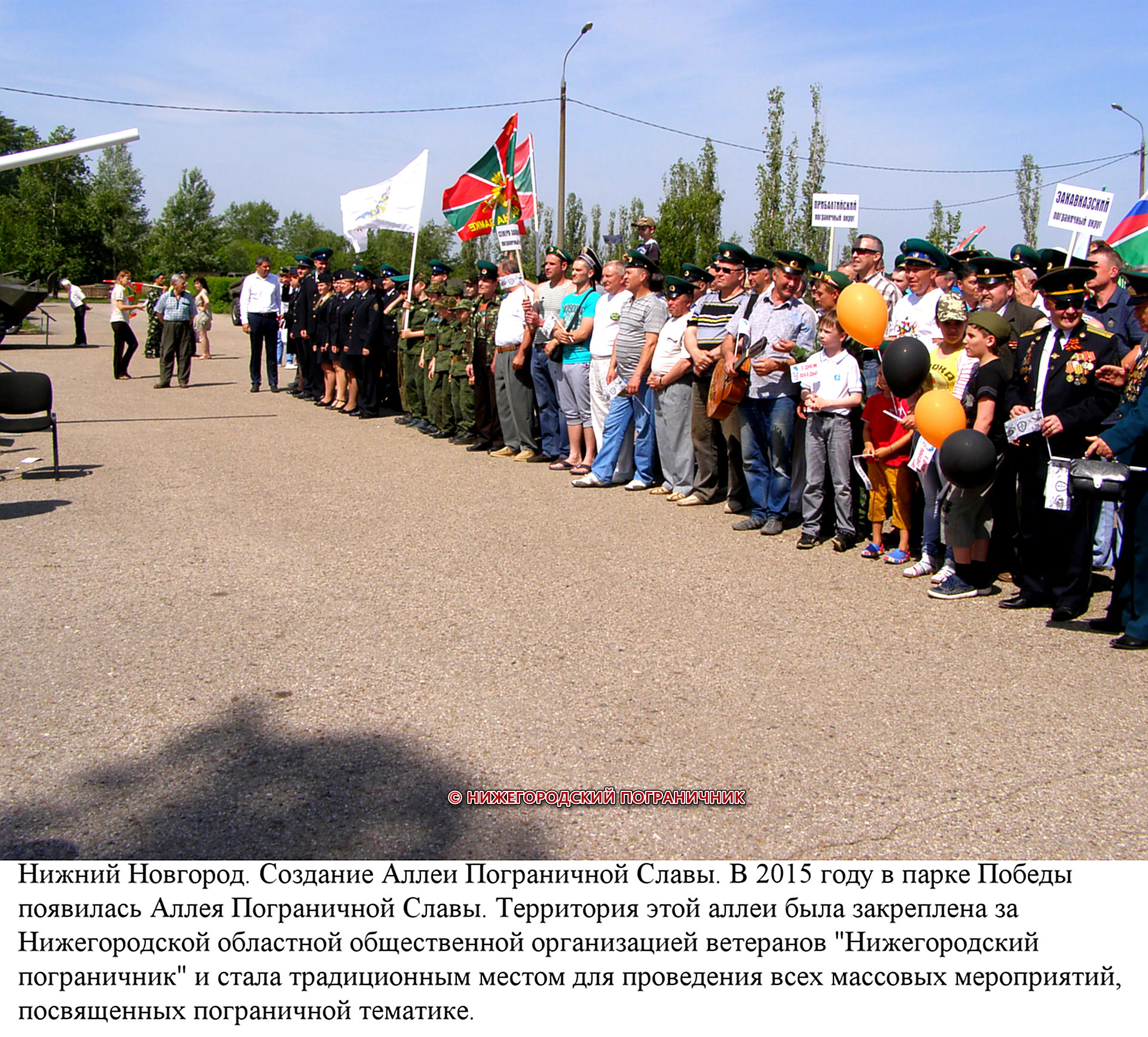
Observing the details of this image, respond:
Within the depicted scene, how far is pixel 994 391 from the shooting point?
22.3 feet

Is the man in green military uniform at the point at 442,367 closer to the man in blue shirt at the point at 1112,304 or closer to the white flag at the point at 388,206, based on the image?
the white flag at the point at 388,206

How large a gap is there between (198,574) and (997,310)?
6075 mm

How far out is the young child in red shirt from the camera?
7730 mm

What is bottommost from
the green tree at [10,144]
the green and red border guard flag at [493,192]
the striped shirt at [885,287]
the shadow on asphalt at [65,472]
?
the shadow on asphalt at [65,472]

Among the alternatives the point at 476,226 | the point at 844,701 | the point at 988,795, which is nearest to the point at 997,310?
the point at 844,701

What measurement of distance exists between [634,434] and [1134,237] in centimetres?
527

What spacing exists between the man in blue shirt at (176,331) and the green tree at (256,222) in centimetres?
14418

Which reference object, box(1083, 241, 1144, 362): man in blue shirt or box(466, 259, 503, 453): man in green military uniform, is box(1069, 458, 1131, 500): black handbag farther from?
box(466, 259, 503, 453): man in green military uniform

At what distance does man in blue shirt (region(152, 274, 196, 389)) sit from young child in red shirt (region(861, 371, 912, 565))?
14.4m

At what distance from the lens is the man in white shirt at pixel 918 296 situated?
8.08m


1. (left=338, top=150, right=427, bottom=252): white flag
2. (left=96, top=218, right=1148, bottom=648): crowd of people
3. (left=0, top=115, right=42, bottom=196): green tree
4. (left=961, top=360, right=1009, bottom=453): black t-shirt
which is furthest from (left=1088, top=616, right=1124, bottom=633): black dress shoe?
(left=0, top=115, right=42, bottom=196): green tree

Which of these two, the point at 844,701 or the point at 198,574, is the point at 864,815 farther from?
the point at 198,574

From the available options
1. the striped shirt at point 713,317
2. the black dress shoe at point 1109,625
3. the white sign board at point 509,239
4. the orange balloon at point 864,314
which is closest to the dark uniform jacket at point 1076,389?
the black dress shoe at point 1109,625

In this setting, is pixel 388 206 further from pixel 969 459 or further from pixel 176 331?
pixel 969 459
